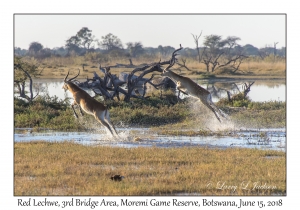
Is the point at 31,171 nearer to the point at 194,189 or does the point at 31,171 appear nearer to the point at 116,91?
the point at 194,189

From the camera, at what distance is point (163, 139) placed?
1365 cm

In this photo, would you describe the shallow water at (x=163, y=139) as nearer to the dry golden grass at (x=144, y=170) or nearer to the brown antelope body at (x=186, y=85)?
the dry golden grass at (x=144, y=170)

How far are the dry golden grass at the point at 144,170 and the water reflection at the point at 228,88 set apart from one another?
12302 mm

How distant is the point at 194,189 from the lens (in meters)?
8.37

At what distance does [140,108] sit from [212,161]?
8.03 metres

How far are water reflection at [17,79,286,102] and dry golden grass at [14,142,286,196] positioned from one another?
40.4ft

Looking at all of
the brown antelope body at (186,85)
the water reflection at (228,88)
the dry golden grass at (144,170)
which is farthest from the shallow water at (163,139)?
the water reflection at (228,88)

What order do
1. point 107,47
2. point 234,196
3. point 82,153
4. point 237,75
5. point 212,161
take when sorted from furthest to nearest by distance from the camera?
point 107,47
point 237,75
point 82,153
point 212,161
point 234,196

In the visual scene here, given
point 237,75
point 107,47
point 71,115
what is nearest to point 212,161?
point 71,115

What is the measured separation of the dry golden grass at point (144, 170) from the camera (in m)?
8.37

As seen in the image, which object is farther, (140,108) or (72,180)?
(140,108)

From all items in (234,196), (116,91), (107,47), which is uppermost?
(107,47)

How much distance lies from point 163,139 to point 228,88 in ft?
56.1

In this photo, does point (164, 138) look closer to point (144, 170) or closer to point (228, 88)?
point (144, 170)
